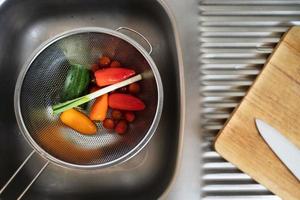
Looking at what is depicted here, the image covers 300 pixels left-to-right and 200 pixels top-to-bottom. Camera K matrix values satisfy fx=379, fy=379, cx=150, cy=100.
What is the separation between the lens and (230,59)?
0.62 m

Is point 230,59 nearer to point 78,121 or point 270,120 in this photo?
point 270,120

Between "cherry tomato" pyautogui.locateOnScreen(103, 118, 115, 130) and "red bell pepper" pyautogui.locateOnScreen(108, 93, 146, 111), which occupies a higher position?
"red bell pepper" pyautogui.locateOnScreen(108, 93, 146, 111)

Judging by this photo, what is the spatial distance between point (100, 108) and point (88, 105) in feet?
0.09

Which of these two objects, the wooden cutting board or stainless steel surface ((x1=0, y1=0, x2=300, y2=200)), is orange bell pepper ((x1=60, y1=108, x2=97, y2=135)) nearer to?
stainless steel surface ((x1=0, y1=0, x2=300, y2=200))

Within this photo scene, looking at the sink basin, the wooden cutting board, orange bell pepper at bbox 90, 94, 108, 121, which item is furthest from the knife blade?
orange bell pepper at bbox 90, 94, 108, 121

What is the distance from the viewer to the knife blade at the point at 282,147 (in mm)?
563

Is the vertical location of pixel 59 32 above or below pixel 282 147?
above

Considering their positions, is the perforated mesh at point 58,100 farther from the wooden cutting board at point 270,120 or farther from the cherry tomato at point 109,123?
the wooden cutting board at point 270,120

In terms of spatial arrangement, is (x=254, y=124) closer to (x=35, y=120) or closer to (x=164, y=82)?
(x=164, y=82)

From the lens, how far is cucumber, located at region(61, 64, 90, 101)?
61 centimetres

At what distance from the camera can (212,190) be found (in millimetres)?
582

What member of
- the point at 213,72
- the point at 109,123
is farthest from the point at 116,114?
the point at 213,72

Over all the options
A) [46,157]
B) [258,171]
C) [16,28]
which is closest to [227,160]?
[258,171]

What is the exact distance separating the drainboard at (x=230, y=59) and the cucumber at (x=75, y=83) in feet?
0.62
